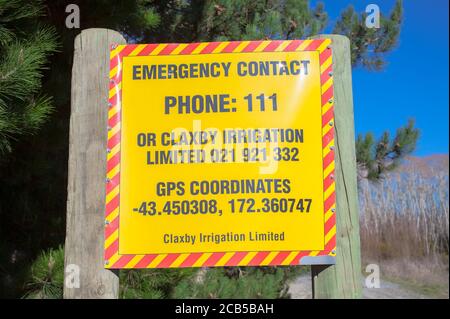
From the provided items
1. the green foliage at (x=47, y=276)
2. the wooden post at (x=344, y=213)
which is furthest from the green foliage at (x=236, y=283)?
the wooden post at (x=344, y=213)

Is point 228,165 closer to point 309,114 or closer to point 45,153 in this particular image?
point 309,114

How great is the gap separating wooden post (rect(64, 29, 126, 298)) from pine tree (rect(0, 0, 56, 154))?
1.03ft

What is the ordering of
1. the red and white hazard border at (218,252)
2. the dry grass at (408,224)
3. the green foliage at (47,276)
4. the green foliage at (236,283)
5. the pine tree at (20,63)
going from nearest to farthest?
the red and white hazard border at (218,252), the pine tree at (20,63), the green foliage at (47,276), the green foliage at (236,283), the dry grass at (408,224)

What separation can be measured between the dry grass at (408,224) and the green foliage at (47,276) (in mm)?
10229

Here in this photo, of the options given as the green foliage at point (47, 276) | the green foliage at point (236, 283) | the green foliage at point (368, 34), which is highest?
the green foliage at point (368, 34)

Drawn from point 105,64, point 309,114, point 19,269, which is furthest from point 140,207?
point 19,269

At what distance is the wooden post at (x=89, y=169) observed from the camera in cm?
212

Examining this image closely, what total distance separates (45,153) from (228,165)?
6.33 feet

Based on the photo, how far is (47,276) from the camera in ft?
10.2

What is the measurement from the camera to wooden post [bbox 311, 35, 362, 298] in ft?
6.98

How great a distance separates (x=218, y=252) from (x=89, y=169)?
0.72 m

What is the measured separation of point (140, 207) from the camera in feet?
6.94

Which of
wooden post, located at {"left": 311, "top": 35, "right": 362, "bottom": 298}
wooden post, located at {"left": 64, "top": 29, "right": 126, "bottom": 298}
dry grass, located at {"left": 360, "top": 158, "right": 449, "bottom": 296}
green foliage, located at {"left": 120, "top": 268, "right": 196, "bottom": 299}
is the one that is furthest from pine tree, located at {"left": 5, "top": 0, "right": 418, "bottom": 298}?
dry grass, located at {"left": 360, "top": 158, "right": 449, "bottom": 296}

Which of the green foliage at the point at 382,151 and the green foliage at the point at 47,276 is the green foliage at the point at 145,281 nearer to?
the green foliage at the point at 47,276
